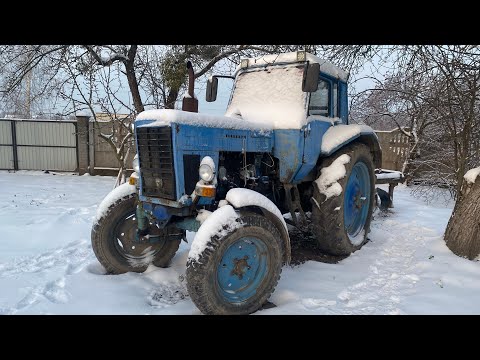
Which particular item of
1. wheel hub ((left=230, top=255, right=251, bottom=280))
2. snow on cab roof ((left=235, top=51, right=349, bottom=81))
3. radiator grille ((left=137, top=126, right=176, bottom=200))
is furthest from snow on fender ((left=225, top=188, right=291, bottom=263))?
snow on cab roof ((left=235, top=51, right=349, bottom=81))

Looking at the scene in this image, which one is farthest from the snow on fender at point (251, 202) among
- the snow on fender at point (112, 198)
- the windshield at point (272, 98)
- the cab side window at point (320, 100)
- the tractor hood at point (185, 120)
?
the cab side window at point (320, 100)

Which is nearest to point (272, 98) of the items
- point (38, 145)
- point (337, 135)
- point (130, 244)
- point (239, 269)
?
point (337, 135)

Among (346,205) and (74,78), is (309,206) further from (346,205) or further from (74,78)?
(74,78)

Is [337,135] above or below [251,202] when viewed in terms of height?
above

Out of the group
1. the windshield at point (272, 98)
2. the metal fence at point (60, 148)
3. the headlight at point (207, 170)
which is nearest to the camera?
the headlight at point (207, 170)

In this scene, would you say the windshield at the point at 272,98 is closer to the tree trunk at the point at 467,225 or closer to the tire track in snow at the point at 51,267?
the tree trunk at the point at 467,225

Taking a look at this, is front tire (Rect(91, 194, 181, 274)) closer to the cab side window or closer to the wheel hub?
the wheel hub

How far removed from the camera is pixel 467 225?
163 inches

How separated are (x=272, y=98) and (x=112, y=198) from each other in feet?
7.13

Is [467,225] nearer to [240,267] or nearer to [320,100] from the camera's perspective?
[320,100]

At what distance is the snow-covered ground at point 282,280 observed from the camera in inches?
118

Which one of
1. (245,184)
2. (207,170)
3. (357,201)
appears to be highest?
(207,170)

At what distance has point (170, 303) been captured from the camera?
124 inches

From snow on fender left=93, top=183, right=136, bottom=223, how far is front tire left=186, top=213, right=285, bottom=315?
144cm
